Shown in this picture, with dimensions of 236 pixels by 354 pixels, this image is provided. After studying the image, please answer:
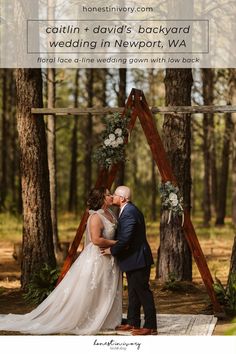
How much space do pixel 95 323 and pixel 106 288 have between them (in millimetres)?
454

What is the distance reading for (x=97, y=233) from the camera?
30.1 ft

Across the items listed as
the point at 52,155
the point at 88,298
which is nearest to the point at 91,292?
the point at 88,298

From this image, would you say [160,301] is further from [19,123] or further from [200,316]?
[19,123]

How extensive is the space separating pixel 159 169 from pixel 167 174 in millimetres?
128

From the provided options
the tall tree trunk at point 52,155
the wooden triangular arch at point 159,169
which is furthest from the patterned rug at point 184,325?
the tall tree trunk at point 52,155

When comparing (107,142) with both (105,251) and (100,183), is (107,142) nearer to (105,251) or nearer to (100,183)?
(100,183)

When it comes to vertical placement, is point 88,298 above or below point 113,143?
below

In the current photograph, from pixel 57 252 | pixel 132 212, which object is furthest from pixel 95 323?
pixel 57 252

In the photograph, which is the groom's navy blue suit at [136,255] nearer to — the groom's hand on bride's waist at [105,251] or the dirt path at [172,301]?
the groom's hand on bride's waist at [105,251]

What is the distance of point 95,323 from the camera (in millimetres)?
9266

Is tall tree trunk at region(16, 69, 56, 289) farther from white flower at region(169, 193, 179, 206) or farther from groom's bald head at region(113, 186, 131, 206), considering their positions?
groom's bald head at region(113, 186, 131, 206)

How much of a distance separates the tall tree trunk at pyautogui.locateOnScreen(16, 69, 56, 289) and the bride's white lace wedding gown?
2.78 m

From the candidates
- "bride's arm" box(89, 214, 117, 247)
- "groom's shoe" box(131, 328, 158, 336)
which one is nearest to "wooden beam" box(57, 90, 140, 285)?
"bride's arm" box(89, 214, 117, 247)

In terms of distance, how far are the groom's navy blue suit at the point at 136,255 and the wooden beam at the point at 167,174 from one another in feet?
4.45
